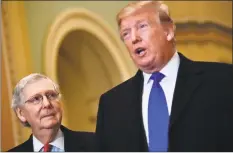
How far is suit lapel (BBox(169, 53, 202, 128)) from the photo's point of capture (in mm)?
1770

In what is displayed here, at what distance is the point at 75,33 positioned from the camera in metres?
2.74

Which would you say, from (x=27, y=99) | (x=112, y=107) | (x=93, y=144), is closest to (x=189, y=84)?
(x=112, y=107)

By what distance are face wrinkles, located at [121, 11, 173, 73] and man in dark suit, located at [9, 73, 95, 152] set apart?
13.1 inches

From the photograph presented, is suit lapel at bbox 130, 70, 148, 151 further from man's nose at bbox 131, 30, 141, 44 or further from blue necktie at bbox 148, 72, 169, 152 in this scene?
man's nose at bbox 131, 30, 141, 44

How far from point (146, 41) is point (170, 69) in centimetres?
13

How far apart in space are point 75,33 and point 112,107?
942 millimetres

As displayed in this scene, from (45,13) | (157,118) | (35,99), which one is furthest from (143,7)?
(45,13)

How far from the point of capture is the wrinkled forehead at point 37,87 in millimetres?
1923

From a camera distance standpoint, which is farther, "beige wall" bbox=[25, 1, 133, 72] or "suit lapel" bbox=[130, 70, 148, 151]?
"beige wall" bbox=[25, 1, 133, 72]

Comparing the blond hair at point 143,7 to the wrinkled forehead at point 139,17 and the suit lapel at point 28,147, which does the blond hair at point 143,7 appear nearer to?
the wrinkled forehead at point 139,17

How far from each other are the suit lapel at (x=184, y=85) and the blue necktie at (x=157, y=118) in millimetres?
38

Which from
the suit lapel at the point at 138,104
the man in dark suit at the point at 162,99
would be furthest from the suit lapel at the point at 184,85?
the suit lapel at the point at 138,104

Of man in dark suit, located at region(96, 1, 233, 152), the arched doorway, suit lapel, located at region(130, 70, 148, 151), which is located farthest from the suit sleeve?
the arched doorway

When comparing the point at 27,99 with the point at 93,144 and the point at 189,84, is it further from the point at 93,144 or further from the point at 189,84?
the point at 189,84
